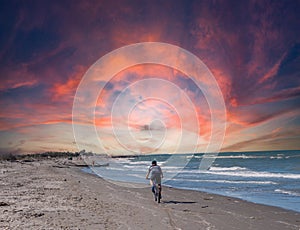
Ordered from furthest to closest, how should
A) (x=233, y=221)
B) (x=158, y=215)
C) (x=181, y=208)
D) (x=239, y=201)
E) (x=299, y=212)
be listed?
(x=239, y=201)
(x=181, y=208)
(x=299, y=212)
(x=158, y=215)
(x=233, y=221)

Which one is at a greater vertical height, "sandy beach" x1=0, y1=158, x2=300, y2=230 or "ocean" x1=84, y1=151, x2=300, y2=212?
"ocean" x1=84, y1=151, x2=300, y2=212

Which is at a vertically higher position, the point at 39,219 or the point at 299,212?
the point at 299,212

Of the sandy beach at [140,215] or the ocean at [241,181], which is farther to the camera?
the ocean at [241,181]

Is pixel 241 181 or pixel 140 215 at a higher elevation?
pixel 241 181

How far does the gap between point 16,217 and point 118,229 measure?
4.22 metres

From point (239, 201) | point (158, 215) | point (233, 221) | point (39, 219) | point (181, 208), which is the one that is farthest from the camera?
point (239, 201)

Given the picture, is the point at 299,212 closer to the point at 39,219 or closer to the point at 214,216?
the point at 214,216

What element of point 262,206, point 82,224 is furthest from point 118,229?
point 262,206

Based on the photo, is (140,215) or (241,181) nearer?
(140,215)

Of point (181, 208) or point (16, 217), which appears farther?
point (181, 208)

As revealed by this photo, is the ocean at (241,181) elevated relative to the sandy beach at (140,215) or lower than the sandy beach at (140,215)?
elevated

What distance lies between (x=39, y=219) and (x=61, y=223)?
111cm

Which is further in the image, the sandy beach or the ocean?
the ocean

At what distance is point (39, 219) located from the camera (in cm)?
1016
